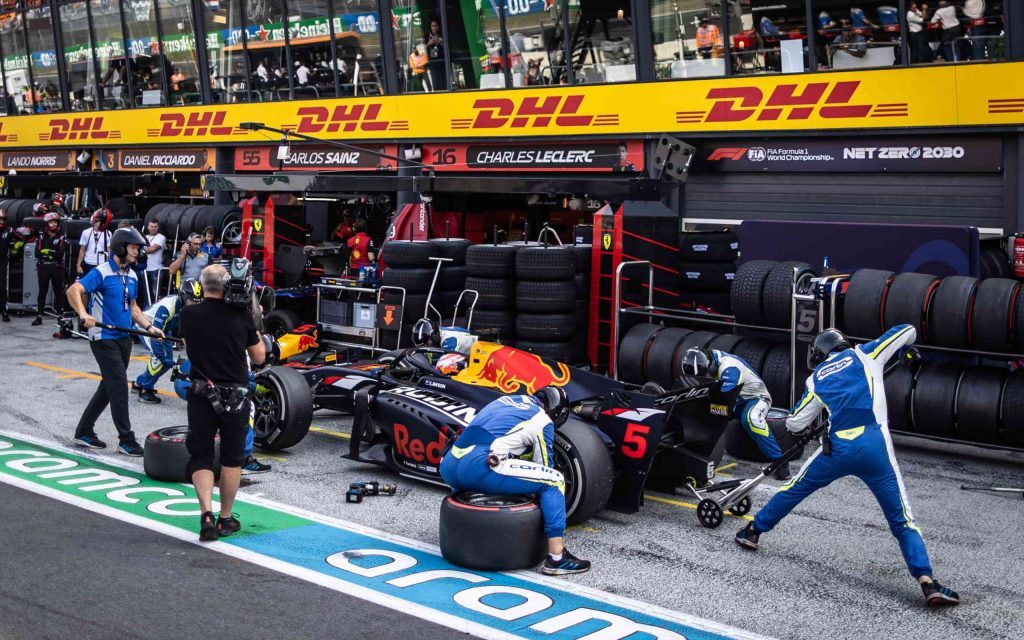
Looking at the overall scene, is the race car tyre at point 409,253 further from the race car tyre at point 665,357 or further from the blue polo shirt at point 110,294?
the blue polo shirt at point 110,294

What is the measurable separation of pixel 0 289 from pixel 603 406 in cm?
1652

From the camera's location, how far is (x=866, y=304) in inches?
446

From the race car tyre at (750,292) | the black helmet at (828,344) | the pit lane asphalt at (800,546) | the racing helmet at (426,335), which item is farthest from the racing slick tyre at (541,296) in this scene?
the black helmet at (828,344)

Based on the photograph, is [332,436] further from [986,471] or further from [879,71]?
[879,71]

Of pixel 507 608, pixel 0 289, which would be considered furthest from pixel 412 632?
pixel 0 289

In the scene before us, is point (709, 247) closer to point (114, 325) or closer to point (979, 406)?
point (979, 406)

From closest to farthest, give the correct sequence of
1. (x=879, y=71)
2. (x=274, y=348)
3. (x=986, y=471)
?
1. (x=986, y=471)
2. (x=274, y=348)
3. (x=879, y=71)

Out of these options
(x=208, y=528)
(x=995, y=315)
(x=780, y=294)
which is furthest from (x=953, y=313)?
(x=208, y=528)

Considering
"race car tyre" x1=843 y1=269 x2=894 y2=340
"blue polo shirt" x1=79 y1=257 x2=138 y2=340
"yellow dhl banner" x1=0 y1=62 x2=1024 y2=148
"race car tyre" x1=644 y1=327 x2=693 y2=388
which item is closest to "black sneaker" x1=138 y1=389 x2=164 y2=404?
"blue polo shirt" x1=79 y1=257 x2=138 y2=340

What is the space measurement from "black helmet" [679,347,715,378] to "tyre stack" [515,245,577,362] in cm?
432

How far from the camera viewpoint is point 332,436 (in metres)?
11.3

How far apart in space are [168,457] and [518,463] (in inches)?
141

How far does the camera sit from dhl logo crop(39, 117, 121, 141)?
3169 cm

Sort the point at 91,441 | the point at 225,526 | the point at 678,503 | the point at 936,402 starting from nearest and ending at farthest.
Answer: the point at 225,526 < the point at 678,503 < the point at 91,441 < the point at 936,402
